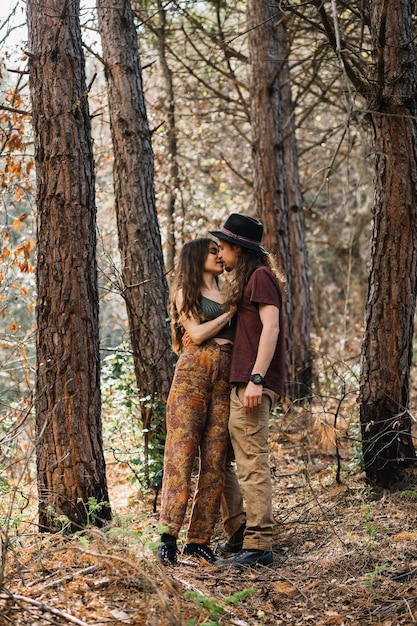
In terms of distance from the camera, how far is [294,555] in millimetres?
4992

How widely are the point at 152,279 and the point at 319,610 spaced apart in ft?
12.5

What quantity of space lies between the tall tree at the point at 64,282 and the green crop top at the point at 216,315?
77 centimetres

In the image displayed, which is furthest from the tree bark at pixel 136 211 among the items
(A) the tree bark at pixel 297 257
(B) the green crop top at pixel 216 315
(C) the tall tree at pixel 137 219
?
(A) the tree bark at pixel 297 257

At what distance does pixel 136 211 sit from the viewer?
713 cm

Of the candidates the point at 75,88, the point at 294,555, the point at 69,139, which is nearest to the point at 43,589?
the point at 294,555

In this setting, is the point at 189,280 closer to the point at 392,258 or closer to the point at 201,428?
the point at 201,428

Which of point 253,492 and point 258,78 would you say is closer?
point 253,492

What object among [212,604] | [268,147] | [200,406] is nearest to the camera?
[212,604]

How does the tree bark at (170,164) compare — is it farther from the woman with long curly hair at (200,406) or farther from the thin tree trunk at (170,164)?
the woman with long curly hair at (200,406)

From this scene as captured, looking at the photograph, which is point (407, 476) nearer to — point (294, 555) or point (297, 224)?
point (294, 555)

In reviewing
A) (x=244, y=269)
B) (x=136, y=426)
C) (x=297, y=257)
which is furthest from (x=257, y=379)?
(x=297, y=257)

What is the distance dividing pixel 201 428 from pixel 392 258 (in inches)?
79.5

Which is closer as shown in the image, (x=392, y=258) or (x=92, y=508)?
(x=92, y=508)

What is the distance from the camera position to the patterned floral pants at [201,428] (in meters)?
4.97
